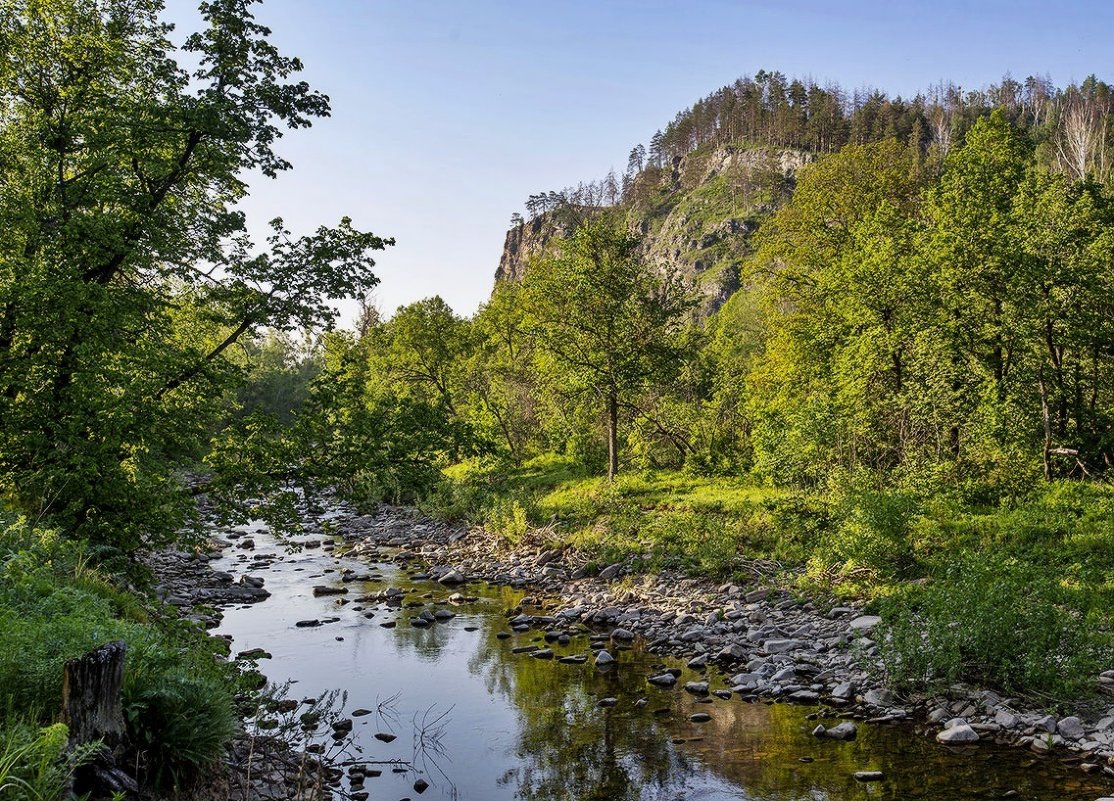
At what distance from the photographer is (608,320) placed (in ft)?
100.0

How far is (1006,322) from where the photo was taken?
2169 cm

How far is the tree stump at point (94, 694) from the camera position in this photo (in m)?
5.76

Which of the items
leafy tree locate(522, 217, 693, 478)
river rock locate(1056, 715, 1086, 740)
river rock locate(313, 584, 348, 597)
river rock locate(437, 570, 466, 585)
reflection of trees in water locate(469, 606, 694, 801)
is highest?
leafy tree locate(522, 217, 693, 478)

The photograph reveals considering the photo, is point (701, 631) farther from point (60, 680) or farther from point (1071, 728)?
point (60, 680)

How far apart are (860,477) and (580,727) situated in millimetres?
11523

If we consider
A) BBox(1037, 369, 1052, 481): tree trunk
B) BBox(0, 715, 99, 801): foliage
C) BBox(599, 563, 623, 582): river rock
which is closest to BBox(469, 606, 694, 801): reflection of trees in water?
BBox(599, 563, 623, 582): river rock

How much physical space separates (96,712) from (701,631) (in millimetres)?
13287

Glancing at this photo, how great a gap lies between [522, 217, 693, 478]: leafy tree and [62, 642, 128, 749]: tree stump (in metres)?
24.6

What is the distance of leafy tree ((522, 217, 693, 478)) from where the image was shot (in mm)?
30141

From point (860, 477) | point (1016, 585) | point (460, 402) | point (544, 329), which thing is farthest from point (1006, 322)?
point (460, 402)

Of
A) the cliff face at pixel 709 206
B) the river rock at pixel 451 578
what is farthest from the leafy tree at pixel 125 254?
the cliff face at pixel 709 206

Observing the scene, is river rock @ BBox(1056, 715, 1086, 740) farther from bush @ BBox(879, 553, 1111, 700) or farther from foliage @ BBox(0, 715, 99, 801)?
foliage @ BBox(0, 715, 99, 801)

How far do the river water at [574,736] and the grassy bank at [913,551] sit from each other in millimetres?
1757

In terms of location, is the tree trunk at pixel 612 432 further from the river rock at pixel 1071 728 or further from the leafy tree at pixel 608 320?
the river rock at pixel 1071 728
